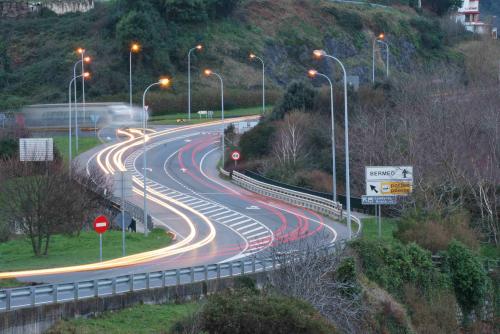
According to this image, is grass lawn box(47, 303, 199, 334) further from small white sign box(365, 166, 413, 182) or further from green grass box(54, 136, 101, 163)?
green grass box(54, 136, 101, 163)

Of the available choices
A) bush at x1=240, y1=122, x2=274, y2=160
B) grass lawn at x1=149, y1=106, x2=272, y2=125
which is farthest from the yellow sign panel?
grass lawn at x1=149, y1=106, x2=272, y2=125

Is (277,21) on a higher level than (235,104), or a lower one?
higher

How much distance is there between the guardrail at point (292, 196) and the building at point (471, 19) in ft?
281

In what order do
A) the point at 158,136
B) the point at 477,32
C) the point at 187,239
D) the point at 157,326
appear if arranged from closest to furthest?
the point at 157,326 < the point at 187,239 < the point at 158,136 < the point at 477,32

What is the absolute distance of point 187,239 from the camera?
145 feet

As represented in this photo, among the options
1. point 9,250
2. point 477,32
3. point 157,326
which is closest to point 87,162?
point 9,250

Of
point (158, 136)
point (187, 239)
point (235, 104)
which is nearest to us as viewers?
point (187, 239)

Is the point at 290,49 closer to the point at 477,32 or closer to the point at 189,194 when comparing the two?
the point at 477,32

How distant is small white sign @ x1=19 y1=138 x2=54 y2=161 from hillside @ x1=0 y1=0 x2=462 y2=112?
114ft

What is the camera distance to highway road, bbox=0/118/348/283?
120 ft

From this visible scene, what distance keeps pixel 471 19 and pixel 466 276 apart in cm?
11948

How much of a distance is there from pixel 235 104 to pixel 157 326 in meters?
75.4

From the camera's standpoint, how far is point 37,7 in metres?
122

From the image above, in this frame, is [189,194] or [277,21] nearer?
[189,194]
